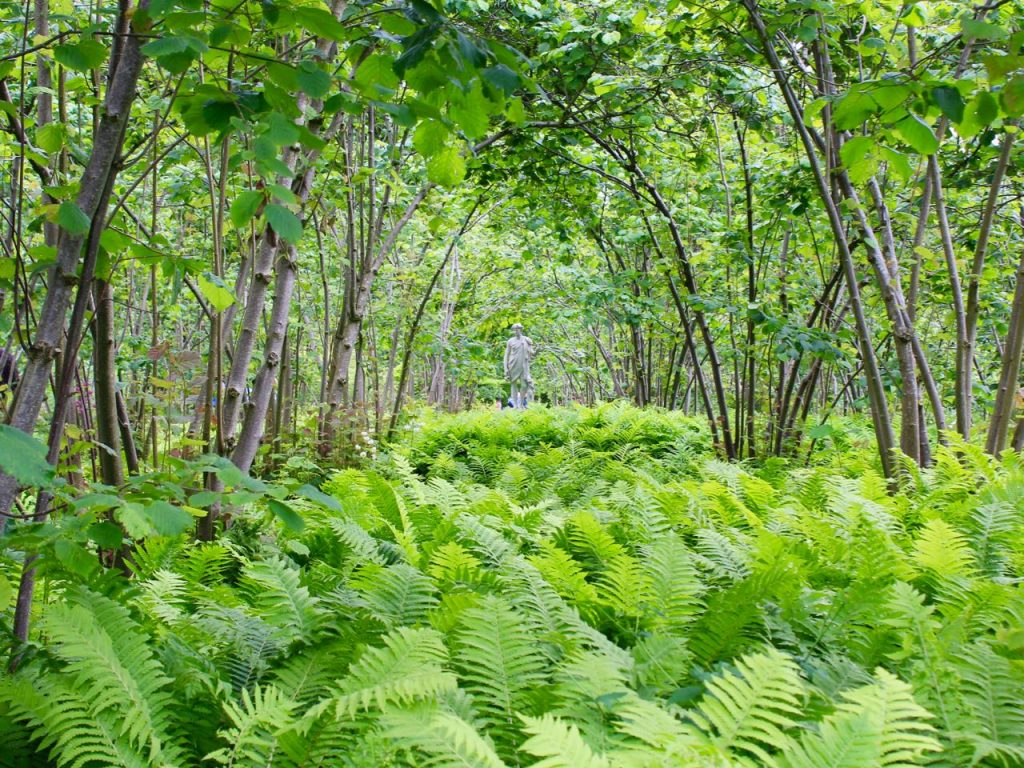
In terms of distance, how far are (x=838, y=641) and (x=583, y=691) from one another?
2.77 ft

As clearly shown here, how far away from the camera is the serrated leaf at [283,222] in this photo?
1.40 metres

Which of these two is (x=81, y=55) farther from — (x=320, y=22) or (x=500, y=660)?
(x=500, y=660)

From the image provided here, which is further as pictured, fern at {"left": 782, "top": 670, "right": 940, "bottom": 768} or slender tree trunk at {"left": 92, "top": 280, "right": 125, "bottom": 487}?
slender tree trunk at {"left": 92, "top": 280, "right": 125, "bottom": 487}

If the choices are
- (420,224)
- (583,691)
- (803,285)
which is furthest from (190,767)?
(420,224)

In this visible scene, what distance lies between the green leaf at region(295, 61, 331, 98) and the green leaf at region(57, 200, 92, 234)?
468mm

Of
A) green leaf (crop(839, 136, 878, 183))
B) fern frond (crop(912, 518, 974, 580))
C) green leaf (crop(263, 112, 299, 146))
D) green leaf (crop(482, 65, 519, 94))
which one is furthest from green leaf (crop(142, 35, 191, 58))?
fern frond (crop(912, 518, 974, 580))

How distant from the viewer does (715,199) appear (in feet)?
22.0

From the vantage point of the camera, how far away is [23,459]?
988mm

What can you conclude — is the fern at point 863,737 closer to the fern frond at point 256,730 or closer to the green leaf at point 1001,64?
the fern frond at point 256,730

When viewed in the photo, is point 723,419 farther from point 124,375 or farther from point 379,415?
point 124,375

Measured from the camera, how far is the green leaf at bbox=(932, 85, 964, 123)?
1.70 m

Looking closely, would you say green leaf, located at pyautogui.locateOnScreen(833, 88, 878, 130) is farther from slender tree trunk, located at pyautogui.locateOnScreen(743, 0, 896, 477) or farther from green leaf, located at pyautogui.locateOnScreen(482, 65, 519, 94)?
slender tree trunk, located at pyautogui.locateOnScreen(743, 0, 896, 477)

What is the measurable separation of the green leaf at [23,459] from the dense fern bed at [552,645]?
386 mm

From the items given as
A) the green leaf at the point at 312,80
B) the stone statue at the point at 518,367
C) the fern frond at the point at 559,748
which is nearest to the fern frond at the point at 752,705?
the fern frond at the point at 559,748
